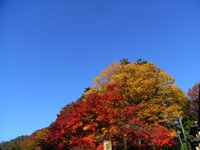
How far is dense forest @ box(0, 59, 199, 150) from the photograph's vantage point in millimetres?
32500

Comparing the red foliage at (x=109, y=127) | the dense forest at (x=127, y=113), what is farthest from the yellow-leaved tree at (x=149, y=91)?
the red foliage at (x=109, y=127)

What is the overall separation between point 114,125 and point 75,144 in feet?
19.3

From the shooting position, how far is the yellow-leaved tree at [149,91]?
38.2 meters

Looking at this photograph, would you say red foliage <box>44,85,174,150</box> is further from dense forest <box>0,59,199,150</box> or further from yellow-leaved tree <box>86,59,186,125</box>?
yellow-leaved tree <box>86,59,186,125</box>

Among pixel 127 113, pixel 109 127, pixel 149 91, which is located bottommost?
pixel 109 127

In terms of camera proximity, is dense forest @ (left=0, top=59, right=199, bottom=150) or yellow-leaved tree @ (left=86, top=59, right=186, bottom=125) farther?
yellow-leaved tree @ (left=86, top=59, right=186, bottom=125)

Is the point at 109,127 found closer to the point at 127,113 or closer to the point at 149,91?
the point at 127,113

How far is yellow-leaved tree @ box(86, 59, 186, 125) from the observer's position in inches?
1502

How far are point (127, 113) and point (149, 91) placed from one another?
7258 millimetres

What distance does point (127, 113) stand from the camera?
33.2 m

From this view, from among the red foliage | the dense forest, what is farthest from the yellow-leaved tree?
the red foliage

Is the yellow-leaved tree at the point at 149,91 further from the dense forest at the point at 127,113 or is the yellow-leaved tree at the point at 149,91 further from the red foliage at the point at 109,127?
the red foliage at the point at 109,127

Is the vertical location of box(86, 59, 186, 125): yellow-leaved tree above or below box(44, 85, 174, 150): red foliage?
above

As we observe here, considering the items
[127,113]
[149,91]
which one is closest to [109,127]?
[127,113]
